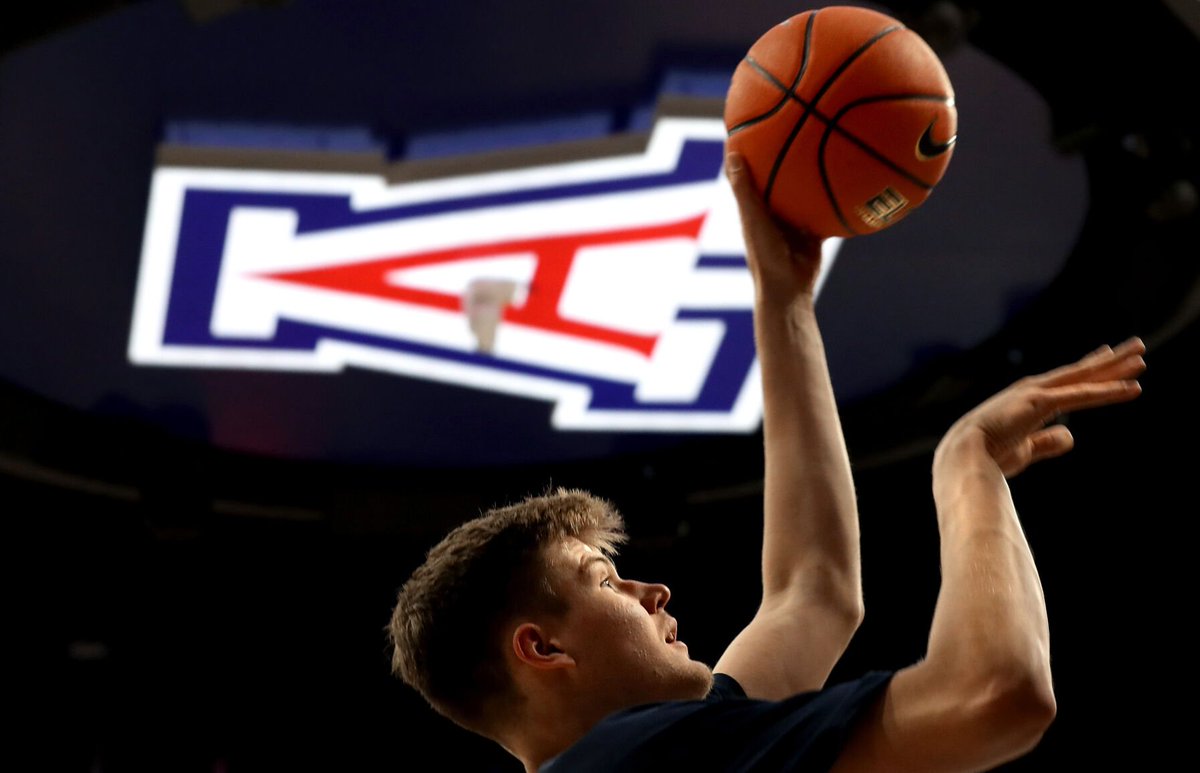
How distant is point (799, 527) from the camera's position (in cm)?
210

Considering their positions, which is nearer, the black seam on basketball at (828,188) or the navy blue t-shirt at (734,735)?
the navy blue t-shirt at (734,735)

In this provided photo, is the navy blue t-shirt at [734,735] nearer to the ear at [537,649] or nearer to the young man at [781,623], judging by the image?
the young man at [781,623]

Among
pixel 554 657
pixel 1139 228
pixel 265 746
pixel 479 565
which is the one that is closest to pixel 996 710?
pixel 554 657

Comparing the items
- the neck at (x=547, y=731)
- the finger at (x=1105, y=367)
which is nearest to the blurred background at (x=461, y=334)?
the finger at (x=1105, y=367)

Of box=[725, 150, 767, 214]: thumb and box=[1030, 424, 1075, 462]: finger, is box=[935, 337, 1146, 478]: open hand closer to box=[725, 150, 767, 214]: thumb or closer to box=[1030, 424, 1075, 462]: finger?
box=[1030, 424, 1075, 462]: finger

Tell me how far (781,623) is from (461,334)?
3518mm

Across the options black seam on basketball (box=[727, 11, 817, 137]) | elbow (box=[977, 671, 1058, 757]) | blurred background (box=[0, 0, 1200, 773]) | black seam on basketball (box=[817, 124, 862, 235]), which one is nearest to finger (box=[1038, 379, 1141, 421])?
elbow (box=[977, 671, 1058, 757])

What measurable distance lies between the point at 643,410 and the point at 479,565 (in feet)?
13.1

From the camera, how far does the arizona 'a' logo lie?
187 inches

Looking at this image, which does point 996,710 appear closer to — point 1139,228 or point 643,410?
point 1139,228

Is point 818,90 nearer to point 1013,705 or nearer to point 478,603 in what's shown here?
point 478,603

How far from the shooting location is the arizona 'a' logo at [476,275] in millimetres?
4758

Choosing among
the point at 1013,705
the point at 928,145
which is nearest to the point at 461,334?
the point at 928,145

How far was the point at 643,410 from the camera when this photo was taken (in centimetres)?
596
